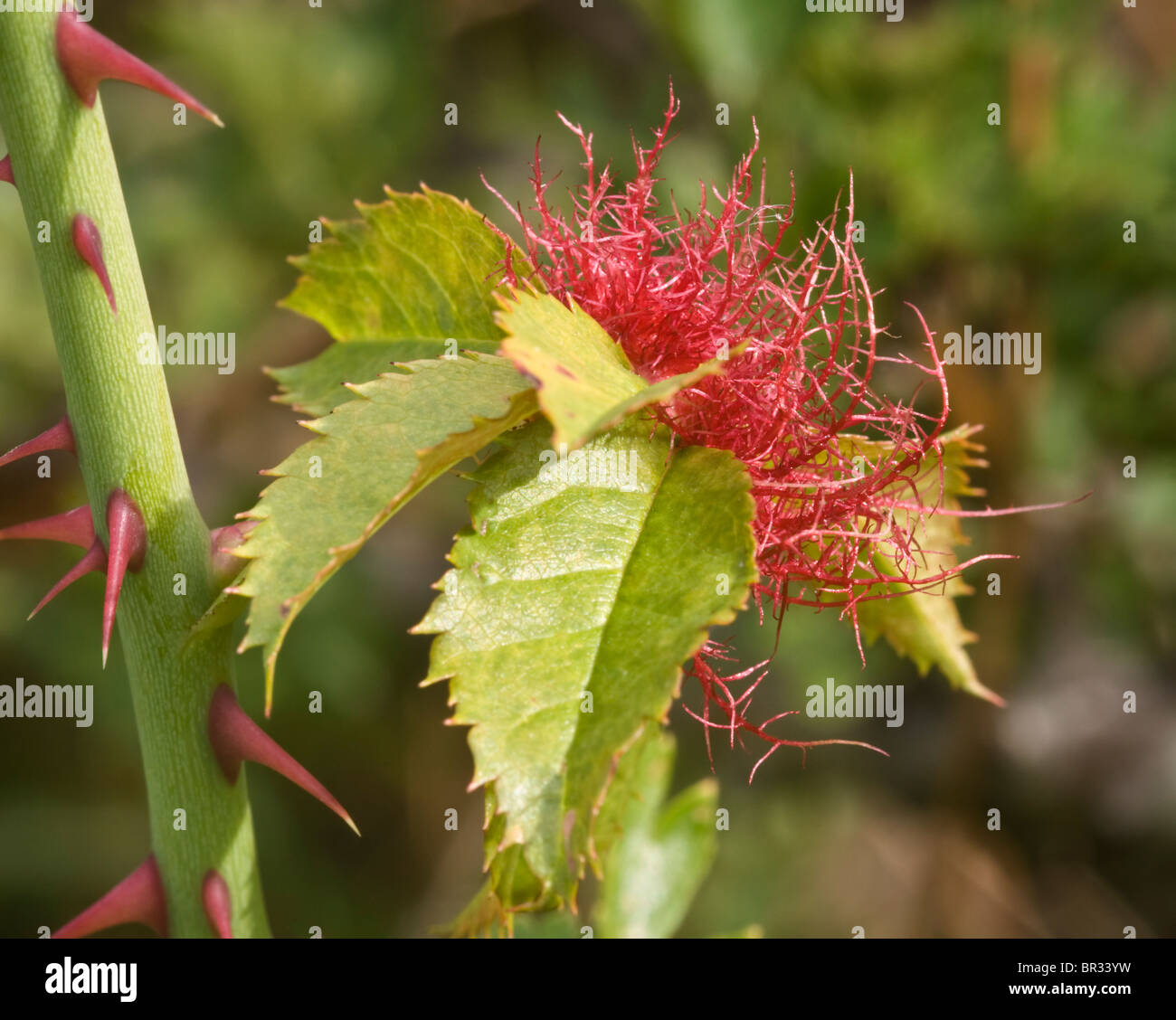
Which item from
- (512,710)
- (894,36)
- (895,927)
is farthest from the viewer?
(895,927)

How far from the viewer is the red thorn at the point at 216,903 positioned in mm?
788

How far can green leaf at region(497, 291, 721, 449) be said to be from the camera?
1.77 feet

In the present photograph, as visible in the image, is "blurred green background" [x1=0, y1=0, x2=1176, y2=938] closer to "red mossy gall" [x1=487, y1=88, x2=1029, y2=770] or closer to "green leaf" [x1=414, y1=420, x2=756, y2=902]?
"red mossy gall" [x1=487, y1=88, x2=1029, y2=770]

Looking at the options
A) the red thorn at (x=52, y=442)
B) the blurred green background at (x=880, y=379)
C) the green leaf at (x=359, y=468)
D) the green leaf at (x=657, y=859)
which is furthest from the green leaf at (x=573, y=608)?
the blurred green background at (x=880, y=379)

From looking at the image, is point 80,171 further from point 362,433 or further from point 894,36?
point 894,36

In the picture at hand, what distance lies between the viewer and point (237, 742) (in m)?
0.77

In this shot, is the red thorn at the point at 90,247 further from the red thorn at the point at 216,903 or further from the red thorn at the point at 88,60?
the red thorn at the point at 216,903

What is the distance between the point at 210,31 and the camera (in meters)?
2.69

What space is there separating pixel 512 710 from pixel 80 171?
43 cm

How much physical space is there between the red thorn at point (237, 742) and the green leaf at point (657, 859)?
1.78ft

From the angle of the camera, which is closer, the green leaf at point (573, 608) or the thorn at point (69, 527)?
the green leaf at point (573, 608)

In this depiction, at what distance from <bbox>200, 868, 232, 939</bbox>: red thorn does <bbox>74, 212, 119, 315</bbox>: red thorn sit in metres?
0.42

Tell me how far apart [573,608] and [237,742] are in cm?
28
